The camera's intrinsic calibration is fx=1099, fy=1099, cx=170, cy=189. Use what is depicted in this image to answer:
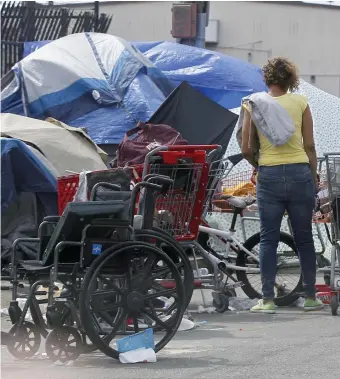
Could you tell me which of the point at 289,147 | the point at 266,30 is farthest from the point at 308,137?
the point at 266,30

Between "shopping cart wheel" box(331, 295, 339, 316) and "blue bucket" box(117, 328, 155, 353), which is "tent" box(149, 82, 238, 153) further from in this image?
"blue bucket" box(117, 328, 155, 353)

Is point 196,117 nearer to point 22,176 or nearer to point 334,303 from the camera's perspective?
point 22,176

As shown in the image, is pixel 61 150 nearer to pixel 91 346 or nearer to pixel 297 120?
pixel 297 120

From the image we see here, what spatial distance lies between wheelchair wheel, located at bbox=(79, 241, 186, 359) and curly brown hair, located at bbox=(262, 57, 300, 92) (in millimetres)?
2408

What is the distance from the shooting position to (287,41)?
125ft

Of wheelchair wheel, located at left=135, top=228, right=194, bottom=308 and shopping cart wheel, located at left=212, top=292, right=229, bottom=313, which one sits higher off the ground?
wheelchair wheel, located at left=135, top=228, right=194, bottom=308

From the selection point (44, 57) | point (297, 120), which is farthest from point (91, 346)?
point (44, 57)

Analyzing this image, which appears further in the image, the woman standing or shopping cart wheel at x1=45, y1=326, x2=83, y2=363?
the woman standing

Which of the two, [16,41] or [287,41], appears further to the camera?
[287,41]

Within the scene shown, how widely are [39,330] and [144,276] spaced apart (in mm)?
750

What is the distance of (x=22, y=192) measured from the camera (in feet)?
36.5

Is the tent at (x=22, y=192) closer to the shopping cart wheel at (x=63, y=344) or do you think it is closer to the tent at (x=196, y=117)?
the tent at (x=196, y=117)

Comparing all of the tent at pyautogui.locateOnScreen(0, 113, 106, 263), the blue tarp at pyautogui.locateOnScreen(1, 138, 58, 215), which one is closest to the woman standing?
the tent at pyautogui.locateOnScreen(0, 113, 106, 263)

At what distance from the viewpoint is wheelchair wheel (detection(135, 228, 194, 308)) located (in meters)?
6.79
